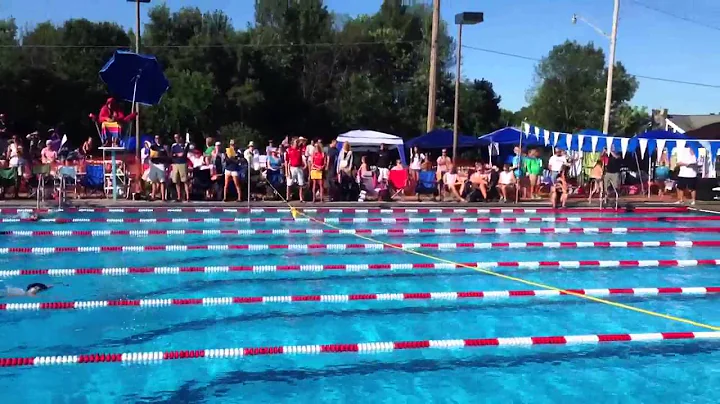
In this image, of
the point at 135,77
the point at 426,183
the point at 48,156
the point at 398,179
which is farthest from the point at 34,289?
the point at 426,183

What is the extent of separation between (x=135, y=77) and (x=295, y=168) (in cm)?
425

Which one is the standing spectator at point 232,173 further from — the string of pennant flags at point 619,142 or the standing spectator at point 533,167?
the standing spectator at point 533,167

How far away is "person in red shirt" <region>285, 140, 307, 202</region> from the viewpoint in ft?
53.6

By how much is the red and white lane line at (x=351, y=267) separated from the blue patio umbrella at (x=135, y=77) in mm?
7609

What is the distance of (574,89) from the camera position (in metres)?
54.1

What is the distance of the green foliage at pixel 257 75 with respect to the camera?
32.2 metres

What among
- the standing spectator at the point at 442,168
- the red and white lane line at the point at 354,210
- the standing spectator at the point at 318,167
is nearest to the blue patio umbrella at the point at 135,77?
the red and white lane line at the point at 354,210

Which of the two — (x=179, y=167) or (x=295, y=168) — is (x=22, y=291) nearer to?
(x=179, y=167)

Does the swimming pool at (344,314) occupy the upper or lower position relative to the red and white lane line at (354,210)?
lower

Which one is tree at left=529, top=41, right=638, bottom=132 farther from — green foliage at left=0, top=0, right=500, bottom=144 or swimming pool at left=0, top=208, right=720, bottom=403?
swimming pool at left=0, top=208, right=720, bottom=403

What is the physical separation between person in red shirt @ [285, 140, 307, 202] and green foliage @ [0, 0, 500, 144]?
17074mm

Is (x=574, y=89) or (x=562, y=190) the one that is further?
(x=574, y=89)

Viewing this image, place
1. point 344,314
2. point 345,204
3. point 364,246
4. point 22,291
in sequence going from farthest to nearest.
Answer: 1. point 345,204
2. point 364,246
3. point 22,291
4. point 344,314

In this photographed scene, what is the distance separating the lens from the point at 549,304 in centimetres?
793
